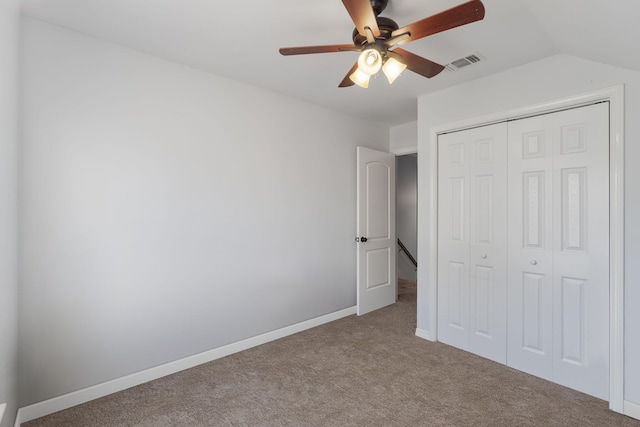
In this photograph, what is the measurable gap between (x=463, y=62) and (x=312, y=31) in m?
1.30

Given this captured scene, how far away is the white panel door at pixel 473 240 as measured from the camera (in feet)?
8.83

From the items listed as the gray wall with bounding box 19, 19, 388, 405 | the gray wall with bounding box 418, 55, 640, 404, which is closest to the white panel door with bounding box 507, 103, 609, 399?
the gray wall with bounding box 418, 55, 640, 404

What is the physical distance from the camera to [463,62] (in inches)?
98.7

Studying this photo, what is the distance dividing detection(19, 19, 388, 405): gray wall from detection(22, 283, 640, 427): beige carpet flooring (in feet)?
0.89

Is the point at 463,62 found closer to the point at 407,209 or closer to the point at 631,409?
the point at 631,409

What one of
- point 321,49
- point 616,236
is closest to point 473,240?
point 616,236

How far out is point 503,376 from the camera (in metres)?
2.47

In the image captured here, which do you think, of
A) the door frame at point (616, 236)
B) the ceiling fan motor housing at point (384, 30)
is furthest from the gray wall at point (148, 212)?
the door frame at point (616, 236)

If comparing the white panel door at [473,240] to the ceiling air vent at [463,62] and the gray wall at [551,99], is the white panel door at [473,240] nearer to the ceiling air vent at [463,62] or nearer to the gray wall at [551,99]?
the gray wall at [551,99]

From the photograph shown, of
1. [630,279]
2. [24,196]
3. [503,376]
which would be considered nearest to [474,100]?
[630,279]

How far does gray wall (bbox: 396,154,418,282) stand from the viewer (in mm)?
5961

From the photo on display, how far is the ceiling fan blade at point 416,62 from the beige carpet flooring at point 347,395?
218 cm

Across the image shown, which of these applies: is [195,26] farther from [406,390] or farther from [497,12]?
[406,390]

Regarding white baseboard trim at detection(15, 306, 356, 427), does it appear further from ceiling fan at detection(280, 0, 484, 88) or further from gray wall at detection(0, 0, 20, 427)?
ceiling fan at detection(280, 0, 484, 88)
